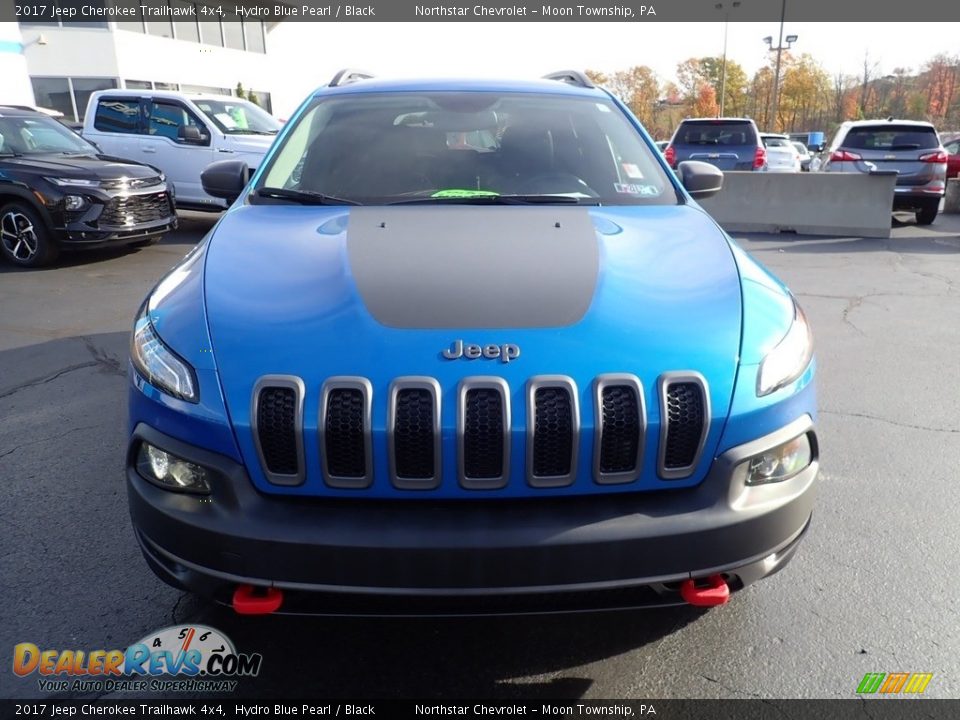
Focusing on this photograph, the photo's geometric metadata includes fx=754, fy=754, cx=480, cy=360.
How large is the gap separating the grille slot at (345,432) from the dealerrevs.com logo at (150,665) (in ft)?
2.86

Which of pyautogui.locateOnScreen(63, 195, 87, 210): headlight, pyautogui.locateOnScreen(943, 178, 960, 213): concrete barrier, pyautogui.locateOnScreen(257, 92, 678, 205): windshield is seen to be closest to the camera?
pyautogui.locateOnScreen(257, 92, 678, 205): windshield


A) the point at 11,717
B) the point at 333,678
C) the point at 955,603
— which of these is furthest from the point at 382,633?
the point at 955,603

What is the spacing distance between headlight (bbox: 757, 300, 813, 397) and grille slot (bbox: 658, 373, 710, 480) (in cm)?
20

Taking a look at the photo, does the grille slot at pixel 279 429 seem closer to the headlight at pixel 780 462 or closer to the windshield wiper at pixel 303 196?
the headlight at pixel 780 462

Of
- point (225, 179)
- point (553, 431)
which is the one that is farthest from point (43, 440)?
point (553, 431)

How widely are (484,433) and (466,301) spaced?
0.46m

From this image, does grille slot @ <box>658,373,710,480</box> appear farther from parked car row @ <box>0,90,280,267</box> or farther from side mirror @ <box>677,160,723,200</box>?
parked car row @ <box>0,90,280,267</box>

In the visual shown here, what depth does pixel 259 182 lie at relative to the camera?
330cm

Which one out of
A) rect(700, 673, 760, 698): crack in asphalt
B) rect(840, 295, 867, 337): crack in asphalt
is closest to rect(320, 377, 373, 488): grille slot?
rect(700, 673, 760, 698): crack in asphalt

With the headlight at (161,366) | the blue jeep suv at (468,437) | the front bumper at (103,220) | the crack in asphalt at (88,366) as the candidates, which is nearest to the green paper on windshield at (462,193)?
the blue jeep suv at (468,437)

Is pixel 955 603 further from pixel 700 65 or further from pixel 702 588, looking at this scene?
pixel 700 65

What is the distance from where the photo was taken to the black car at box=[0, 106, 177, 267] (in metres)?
8.14

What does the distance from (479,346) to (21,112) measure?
31.8 ft

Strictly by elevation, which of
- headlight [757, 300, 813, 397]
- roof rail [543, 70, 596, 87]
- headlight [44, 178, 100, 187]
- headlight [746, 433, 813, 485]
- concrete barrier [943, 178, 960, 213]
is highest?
roof rail [543, 70, 596, 87]
